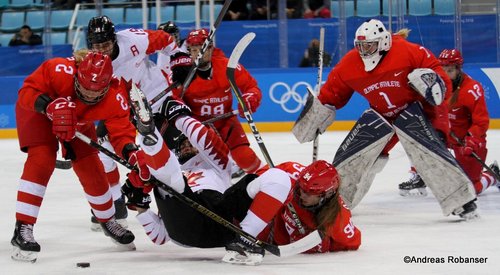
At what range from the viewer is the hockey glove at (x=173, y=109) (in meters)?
5.36

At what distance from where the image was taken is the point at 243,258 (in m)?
3.82

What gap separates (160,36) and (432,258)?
2.30m

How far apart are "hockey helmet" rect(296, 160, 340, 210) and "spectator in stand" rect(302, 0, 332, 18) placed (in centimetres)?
577

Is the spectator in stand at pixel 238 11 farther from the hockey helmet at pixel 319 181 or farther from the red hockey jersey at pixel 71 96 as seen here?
the hockey helmet at pixel 319 181

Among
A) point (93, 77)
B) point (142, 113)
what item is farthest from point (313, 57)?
point (142, 113)

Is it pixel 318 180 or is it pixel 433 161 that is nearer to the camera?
pixel 318 180

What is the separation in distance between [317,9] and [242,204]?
5857 millimetres

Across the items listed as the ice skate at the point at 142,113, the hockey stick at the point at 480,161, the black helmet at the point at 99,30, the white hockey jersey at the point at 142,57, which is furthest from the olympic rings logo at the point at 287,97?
the ice skate at the point at 142,113

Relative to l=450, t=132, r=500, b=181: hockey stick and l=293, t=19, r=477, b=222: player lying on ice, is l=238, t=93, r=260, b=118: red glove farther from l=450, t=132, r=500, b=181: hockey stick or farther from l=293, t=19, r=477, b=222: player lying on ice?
l=450, t=132, r=500, b=181: hockey stick

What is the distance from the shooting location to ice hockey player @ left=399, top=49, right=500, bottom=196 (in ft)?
18.7

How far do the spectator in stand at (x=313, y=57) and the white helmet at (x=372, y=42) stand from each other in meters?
4.22

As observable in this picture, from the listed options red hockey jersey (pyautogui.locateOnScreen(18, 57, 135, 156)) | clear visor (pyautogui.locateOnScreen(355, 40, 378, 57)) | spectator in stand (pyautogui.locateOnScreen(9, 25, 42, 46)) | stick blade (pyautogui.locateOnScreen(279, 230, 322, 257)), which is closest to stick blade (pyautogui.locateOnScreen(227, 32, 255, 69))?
clear visor (pyautogui.locateOnScreen(355, 40, 378, 57))

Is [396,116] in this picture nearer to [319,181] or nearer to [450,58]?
[450,58]

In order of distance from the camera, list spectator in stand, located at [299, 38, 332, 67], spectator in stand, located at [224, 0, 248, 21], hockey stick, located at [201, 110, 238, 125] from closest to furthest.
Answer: hockey stick, located at [201, 110, 238, 125], spectator in stand, located at [299, 38, 332, 67], spectator in stand, located at [224, 0, 248, 21]
